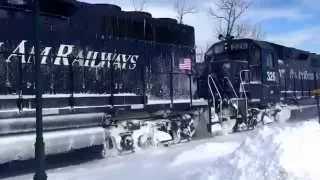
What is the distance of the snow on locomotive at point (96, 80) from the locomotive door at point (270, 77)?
16.6ft

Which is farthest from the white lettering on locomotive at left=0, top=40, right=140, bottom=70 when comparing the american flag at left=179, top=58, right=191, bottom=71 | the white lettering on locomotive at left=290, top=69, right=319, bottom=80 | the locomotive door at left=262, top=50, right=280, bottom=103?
the white lettering on locomotive at left=290, top=69, right=319, bottom=80

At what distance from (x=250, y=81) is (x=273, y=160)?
11287 millimetres

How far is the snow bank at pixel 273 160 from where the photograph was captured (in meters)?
6.60

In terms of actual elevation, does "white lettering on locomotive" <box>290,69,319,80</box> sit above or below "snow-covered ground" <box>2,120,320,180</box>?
above

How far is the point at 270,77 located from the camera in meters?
19.2

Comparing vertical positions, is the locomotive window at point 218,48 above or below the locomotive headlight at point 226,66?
above

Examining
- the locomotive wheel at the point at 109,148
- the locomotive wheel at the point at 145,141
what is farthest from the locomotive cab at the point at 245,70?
the locomotive wheel at the point at 109,148

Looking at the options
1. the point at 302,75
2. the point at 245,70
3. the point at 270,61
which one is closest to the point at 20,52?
the point at 245,70

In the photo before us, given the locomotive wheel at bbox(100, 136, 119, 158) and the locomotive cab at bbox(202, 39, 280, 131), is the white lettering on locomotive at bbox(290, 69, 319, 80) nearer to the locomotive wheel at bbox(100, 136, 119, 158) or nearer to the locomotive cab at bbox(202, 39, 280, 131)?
the locomotive cab at bbox(202, 39, 280, 131)

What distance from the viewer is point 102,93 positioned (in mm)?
11102

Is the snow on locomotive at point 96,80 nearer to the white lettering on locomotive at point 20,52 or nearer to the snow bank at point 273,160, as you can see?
the white lettering on locomotive at point 20,52

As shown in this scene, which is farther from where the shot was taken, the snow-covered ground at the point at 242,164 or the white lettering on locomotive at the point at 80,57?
the white lettering on locomotive at the point at 80,57

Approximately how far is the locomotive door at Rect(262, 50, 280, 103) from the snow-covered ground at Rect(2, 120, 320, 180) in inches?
326

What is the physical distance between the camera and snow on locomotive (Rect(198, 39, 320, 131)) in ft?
52.7
